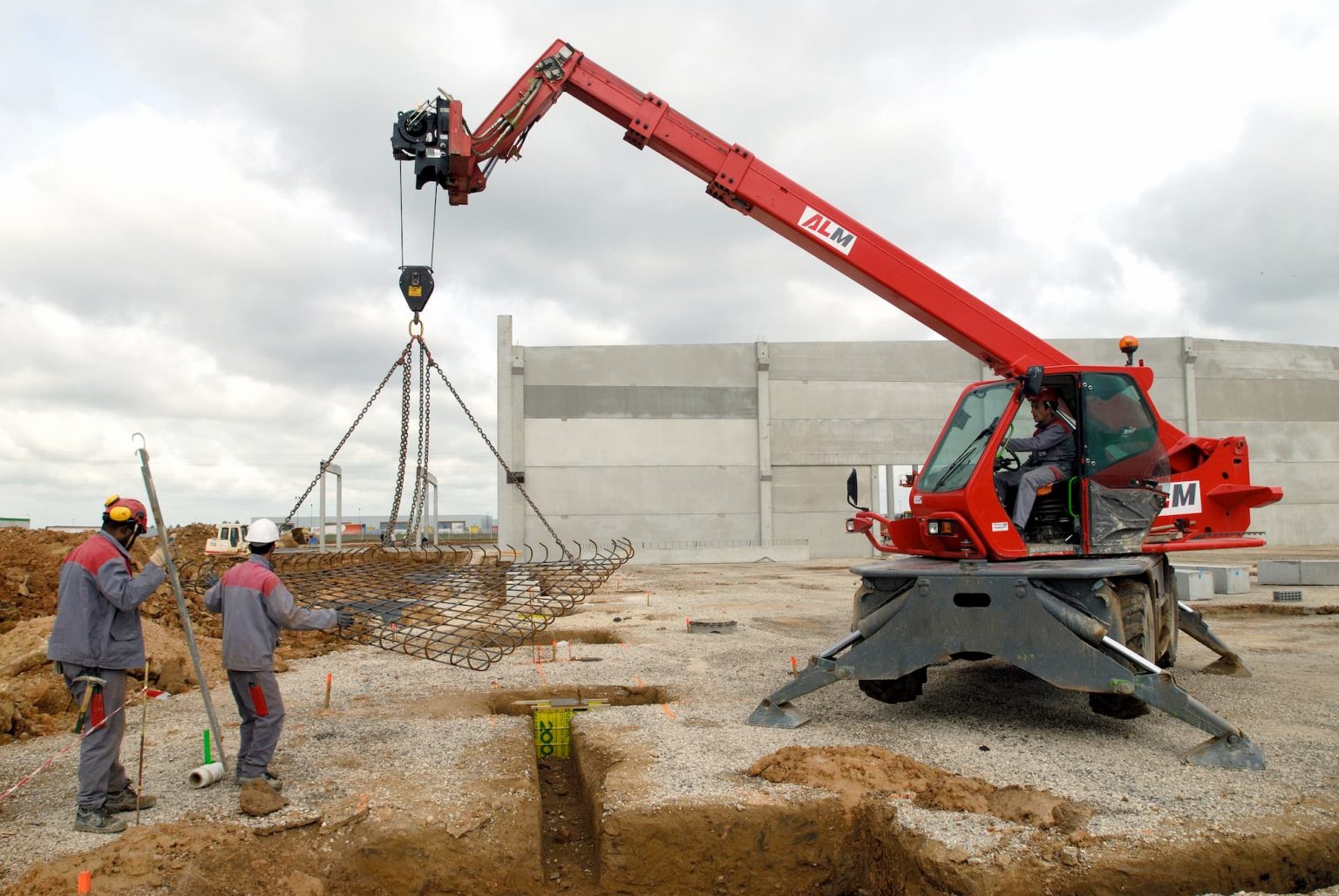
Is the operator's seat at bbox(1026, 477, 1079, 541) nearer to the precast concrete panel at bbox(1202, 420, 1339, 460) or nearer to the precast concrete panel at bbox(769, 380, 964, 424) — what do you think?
the precast concrete panel at bbox(769, 380, 964, 424)

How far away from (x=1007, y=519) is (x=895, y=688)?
1.46 m

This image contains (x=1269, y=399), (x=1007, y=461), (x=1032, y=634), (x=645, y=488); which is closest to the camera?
(x=1032, y=634)

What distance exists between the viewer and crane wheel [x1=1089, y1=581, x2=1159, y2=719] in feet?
18.2

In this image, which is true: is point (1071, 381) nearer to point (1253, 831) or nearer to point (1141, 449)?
point (1141, 449)

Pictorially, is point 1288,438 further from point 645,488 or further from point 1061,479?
point 1061,479

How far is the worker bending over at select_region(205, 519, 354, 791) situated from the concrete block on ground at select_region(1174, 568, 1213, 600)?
1284cm

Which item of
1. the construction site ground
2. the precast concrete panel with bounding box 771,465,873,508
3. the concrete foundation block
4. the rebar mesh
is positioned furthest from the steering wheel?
the precast concrete panel with bounding box 771,465,873,508

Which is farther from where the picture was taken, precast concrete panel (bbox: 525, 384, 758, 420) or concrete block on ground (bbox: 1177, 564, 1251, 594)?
precast concrete panel (bbox: 525, 384, 758, 420)

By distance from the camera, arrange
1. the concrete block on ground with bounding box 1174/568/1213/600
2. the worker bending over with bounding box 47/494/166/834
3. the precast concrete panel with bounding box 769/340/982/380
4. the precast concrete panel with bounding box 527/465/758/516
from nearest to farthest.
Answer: the worker bending over with bounding box 47/494/166/834 → the concrete block on ground with bounding box 1174/568/1213/600 → the precast concrete panel with bounding box 527/465/758/516 → the precast concrete panel with bounding box 769/340/982/380

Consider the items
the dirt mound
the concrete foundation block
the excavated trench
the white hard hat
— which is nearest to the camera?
the excavated trench

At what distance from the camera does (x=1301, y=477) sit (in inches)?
1101

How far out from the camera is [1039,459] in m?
6.20

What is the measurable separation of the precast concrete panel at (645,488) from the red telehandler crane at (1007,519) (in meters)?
17.8

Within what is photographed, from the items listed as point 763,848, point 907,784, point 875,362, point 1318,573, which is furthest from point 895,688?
point 875,362
